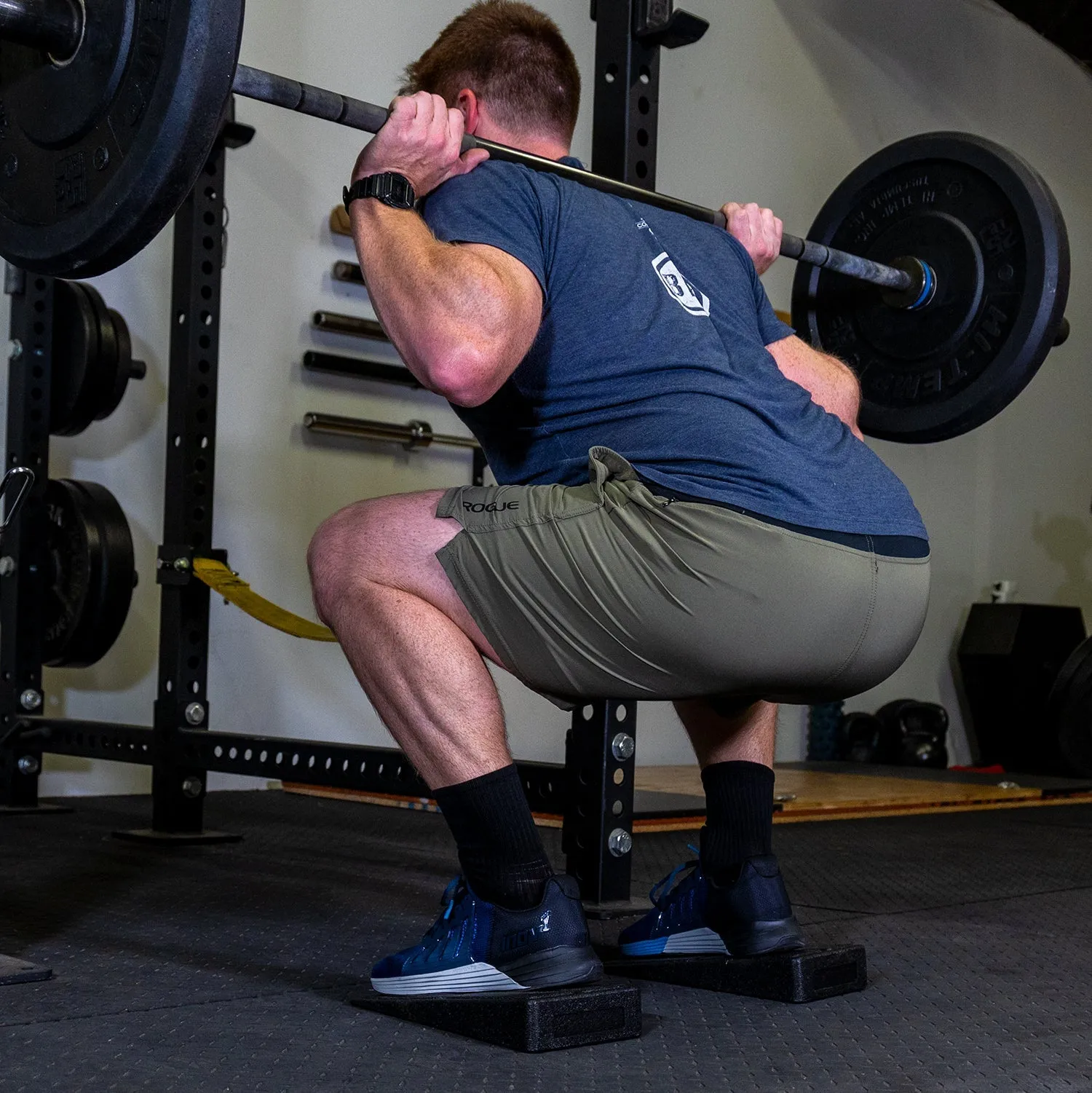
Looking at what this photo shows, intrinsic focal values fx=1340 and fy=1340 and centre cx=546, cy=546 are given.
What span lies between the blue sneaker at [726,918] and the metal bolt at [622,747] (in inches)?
15.7

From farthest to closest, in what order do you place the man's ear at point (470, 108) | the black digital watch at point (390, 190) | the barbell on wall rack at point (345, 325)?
the barbell on wall rack at point (345, 325) → the man's ear at point (470, 108) → the black digital watch at point (390, 190)

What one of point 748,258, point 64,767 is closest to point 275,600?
point 64,767

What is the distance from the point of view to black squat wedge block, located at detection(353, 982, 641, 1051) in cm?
122

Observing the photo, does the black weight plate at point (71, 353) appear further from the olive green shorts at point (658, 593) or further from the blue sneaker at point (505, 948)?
the blue sneaker at point (505, 948)

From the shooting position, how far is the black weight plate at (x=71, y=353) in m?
2.80

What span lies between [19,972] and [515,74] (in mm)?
1190

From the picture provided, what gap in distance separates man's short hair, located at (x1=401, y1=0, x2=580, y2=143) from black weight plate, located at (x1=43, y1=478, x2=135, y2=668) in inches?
55.3

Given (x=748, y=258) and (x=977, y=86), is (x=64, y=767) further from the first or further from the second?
(x=977, y=86)

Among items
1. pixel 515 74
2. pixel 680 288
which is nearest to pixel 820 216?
pixel 515 74

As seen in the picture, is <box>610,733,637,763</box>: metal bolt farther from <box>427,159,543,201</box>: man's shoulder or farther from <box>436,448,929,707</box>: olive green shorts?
<box>427,159,543,201</box>: man's shoulder

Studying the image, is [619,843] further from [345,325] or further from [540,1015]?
[345,325]

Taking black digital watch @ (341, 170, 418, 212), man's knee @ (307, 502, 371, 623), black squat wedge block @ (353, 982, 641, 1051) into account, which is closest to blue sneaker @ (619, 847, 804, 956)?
black squat wedge block @ (353, 982, 641, 1051)

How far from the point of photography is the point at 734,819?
149 cm

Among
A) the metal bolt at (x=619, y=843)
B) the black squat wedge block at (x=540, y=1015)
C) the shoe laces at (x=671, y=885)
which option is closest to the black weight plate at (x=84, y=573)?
the metal bolt at (x=619, y=843)
